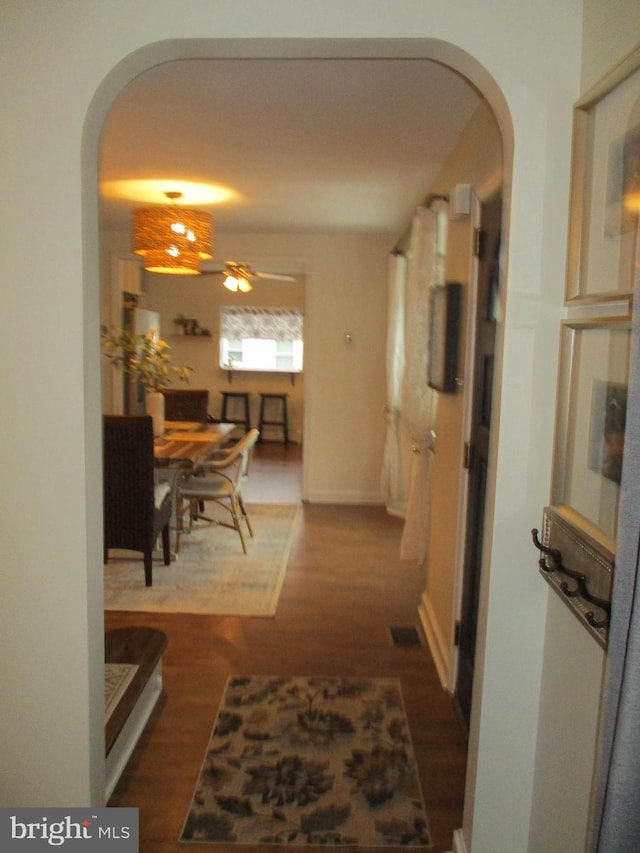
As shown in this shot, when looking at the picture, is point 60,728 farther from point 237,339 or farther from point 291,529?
point 237,339

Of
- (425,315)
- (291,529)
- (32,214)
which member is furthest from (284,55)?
(291,529)

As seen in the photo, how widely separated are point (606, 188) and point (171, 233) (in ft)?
10.3

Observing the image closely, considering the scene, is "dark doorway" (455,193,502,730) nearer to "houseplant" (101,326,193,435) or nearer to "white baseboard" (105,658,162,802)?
"white baseboard" (105,658,162,802)

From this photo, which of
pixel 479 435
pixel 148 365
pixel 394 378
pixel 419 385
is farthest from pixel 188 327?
pixel 479 435

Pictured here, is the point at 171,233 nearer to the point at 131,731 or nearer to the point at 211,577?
the point at 211,577

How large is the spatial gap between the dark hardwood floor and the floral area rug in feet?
0.19

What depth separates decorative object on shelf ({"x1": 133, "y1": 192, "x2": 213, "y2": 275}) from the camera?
401 centimetres

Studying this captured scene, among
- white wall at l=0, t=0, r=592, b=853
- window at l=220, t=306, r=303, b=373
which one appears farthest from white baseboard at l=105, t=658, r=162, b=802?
window at l=220, t=306, r=303, b=373

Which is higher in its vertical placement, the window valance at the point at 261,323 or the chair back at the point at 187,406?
the window valance at the point at 261,323

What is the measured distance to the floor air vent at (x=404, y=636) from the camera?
11.1 ft

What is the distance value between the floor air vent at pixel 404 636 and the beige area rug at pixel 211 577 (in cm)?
67

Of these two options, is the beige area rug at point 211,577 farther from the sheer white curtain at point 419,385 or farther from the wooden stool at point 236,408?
the wooden stool at point 236,408

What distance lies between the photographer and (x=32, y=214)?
61.6 inches

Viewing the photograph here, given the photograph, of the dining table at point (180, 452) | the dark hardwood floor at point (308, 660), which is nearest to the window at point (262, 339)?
the dining table at point (180, 452)
